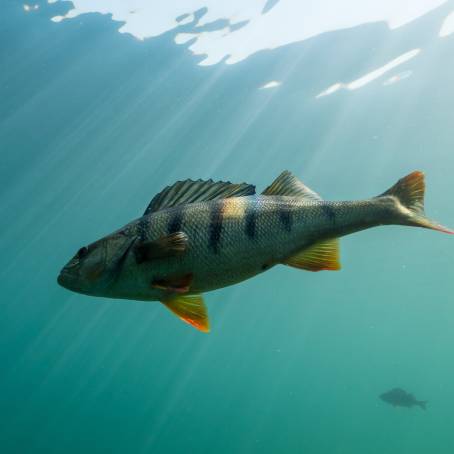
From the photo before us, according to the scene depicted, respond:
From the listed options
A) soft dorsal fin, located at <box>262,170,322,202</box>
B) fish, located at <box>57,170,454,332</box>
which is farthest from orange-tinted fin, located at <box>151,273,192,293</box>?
soft dorsal fin, located at <box>262,170,322,202</box>

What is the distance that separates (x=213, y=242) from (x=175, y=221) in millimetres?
244

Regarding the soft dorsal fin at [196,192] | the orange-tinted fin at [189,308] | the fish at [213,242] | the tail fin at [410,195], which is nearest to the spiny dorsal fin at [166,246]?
the fish at [213,242]

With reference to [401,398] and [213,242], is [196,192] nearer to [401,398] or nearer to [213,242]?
[213,242]

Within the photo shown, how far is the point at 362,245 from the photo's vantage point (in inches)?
1518

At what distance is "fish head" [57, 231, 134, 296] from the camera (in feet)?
7.33

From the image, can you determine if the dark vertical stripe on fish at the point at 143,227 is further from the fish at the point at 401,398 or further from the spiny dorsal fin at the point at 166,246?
the fish at the point at 401,398

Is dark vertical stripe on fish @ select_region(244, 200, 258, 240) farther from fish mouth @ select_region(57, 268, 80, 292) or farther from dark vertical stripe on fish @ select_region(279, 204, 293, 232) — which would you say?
fish mouth @ select_region(57, 268, 80, 292)

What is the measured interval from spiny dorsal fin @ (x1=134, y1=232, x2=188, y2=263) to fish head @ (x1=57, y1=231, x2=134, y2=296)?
0.49 ft

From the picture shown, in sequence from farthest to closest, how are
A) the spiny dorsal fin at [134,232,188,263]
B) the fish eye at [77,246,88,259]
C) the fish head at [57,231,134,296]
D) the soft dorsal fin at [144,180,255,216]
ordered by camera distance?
the soft dorsal fin at [144,180,255,216] < the fish eye at [77,246,88,259] < the fish head at [57,231,134,296] < the spiny dorsal fin at [134,232,188,263]

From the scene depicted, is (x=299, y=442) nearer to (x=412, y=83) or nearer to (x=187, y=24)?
(x=412, y=83)

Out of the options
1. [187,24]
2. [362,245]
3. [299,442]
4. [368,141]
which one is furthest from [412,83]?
[299,442]

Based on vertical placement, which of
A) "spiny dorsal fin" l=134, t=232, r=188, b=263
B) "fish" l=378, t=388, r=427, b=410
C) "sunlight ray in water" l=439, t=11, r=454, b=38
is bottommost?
"fish" l=378, t=388, r=427, b=410

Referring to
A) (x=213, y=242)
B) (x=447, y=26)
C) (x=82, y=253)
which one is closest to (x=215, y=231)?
(x=213, y=242)

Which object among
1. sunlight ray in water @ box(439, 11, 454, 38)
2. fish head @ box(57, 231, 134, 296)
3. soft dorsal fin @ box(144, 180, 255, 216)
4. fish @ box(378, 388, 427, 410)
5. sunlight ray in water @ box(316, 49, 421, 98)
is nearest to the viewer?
fish head @ box(57, 231, 134, 296)
